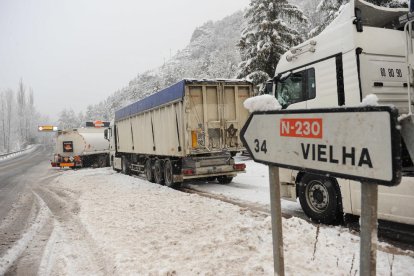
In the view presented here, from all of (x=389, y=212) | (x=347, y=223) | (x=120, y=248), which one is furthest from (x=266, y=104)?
(x=347, y=223)

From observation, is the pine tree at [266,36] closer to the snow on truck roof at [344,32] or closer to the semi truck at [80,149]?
the semi truck at [80,149]

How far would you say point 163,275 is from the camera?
4.39 meters

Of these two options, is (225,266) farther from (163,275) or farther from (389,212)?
(389,212)

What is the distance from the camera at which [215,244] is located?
534 cm

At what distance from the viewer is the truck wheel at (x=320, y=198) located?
6219mm

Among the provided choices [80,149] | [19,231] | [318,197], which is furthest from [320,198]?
[80,149]

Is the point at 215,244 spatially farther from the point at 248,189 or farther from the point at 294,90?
the point at 248,189

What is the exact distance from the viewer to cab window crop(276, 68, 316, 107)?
6684mm

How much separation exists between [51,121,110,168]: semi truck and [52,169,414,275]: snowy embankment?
22.4m

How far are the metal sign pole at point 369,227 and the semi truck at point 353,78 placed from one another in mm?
3549

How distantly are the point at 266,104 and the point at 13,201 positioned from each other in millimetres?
12166

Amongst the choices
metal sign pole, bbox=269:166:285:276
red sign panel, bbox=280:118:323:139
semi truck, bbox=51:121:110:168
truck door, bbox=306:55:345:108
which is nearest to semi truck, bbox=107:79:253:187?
truck door, bbox=306:55:345:108

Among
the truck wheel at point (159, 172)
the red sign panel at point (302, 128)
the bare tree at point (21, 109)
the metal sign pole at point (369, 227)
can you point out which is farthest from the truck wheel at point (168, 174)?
the bare tree at point (21, 109)

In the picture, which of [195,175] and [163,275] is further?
[195,175]
